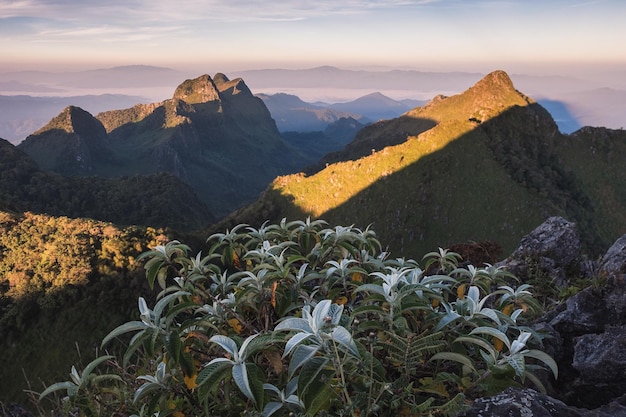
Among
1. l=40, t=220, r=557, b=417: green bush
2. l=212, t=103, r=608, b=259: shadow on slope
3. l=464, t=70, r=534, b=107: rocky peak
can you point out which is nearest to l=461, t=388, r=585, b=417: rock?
l=40, t=220, r=557, b=417: green bush

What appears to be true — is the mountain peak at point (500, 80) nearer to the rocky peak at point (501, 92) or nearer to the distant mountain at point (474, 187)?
the rocky peak at point (501, 92)

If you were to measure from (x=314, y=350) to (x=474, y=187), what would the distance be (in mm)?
104866

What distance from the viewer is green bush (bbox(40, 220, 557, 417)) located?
2.97m

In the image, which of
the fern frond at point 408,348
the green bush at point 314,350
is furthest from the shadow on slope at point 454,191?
the fern frond at point 408,348

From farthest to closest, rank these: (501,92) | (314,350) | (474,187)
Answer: (501,92)
(474,187)
(314,350)

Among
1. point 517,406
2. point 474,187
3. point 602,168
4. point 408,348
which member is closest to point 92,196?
point 474,187

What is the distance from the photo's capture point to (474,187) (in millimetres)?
100875

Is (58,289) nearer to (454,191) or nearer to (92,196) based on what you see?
(454,191)

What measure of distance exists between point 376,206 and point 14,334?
73537 mm

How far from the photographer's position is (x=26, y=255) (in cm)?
7762

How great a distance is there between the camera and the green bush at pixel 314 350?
2.97 meters

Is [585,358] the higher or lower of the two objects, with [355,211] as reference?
higher

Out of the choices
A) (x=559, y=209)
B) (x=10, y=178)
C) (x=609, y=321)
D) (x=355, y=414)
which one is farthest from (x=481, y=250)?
(x=10, y=178)

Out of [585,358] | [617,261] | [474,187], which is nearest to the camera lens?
[585,358]
